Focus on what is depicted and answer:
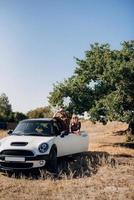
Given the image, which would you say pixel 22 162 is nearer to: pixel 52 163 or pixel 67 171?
pixel 52 163

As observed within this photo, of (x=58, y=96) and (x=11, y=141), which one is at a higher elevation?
(x=58, y=96)

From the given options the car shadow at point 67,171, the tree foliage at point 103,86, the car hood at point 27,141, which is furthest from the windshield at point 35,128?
the tree foliage at point 103,86

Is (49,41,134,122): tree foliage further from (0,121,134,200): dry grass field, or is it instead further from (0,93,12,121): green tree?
(0,93,12,121): green tree

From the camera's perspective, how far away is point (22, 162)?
12102 millimetres

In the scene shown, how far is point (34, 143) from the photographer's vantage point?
41.1ft

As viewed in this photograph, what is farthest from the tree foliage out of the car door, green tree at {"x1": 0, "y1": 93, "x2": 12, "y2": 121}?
green tree at {"x1": 0, "y1": 93, "x2": 12, "y2": 121}

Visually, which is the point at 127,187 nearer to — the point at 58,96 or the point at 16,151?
the point at 16,151

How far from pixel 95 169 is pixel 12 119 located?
70.8 metres

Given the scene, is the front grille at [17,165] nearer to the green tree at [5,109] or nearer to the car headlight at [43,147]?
the car headlight at [43,147]

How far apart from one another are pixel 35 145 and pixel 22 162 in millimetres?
695

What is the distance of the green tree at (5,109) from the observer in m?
80.6


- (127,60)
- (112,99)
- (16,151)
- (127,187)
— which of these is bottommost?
(127,187)

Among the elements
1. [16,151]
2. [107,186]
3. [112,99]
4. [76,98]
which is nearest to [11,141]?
[16,151]

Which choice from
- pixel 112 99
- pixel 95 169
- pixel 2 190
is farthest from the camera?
pixel 112 99
